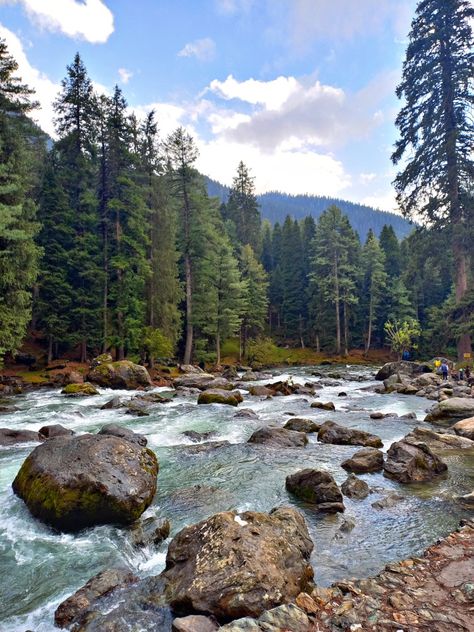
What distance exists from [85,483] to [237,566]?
3.79m

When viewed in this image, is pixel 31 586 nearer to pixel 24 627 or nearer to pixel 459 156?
pixel 24 627

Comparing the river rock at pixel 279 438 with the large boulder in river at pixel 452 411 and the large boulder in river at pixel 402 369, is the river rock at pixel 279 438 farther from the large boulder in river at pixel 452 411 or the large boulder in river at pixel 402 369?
the large boulder in river at pixel 402 369

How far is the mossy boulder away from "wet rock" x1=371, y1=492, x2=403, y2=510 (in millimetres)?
18352

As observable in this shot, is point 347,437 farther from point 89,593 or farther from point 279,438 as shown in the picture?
point 89,593

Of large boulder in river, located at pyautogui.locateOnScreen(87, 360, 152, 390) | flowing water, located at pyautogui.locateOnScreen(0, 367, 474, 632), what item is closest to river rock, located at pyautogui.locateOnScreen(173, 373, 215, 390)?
large boulder in river, located at pyautogui.locateOnScreen(87, 360, 152, 390)

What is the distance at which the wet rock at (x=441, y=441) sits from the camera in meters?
11.8

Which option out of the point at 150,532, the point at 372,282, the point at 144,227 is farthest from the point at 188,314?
the point at 372,282

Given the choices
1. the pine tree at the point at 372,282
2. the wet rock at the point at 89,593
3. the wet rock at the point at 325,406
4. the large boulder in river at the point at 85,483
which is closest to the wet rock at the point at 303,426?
the wet rock at the point at 325,406

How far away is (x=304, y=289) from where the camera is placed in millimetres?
66625

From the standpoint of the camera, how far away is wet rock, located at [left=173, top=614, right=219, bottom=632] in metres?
4.30

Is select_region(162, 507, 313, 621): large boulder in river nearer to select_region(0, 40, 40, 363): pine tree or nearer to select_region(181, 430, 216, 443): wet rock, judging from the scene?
select_region(181, 430, 216, 443): wet rock

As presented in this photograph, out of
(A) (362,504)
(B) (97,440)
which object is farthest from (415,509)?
A: (B) (97,440)

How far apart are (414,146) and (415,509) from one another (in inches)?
1101

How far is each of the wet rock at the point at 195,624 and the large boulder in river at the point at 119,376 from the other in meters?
22.0
